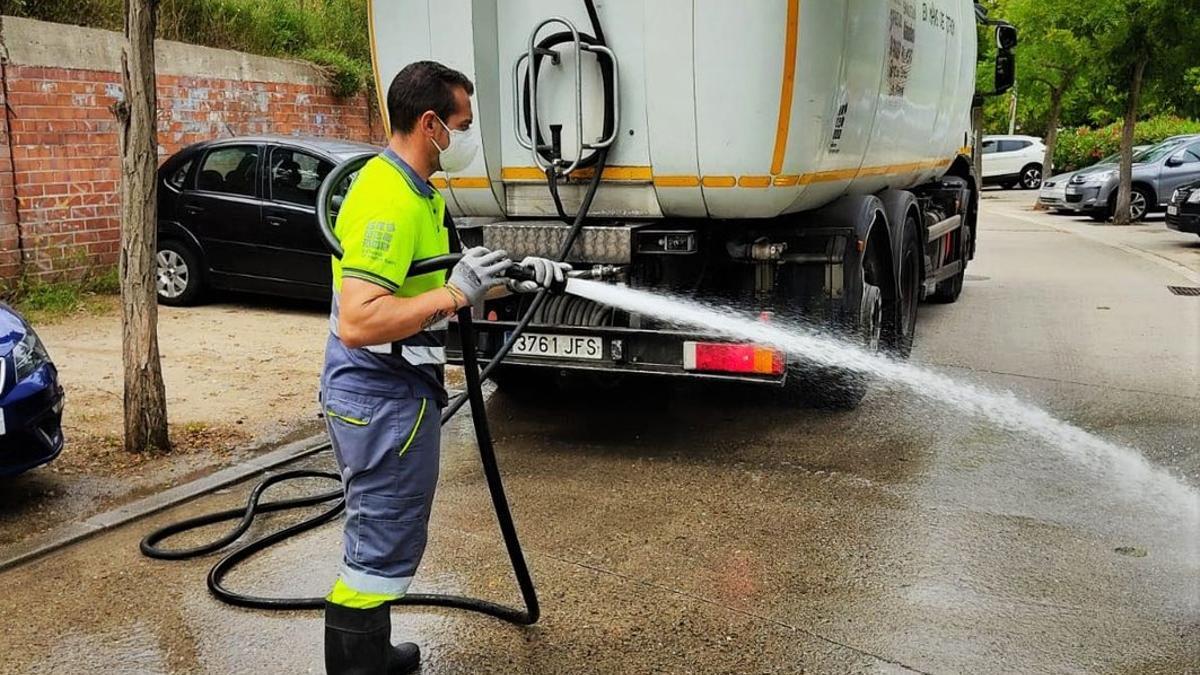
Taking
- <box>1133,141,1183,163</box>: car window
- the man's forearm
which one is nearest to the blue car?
the man's forearm

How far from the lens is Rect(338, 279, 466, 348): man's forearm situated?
2.85 m

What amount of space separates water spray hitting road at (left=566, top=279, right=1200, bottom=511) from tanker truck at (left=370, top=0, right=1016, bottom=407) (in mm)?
98

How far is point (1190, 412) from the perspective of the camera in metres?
6.84

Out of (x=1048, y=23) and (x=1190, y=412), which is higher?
(x=1048, y=23)

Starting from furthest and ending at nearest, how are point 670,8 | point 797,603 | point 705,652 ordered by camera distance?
point 670,8 < point 797,603 < point 705,652

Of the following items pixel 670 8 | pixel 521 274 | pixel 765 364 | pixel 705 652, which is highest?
pixel 670 8

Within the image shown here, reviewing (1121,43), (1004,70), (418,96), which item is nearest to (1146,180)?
(1121,43)

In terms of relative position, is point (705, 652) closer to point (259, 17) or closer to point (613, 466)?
point (613, 466)

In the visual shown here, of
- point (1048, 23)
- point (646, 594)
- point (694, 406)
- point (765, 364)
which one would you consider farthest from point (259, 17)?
point (1048, 23)

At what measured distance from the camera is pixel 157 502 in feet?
17.0

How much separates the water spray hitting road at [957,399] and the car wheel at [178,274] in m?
6.01

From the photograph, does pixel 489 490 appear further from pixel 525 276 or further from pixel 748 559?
pixel 525 276

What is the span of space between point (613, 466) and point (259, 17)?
411 inches

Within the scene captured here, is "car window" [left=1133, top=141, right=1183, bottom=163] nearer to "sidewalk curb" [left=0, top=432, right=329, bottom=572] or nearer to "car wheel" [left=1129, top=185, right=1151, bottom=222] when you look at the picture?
"car wheel" [left=1129, top=185, right=1151, bottom=222]
